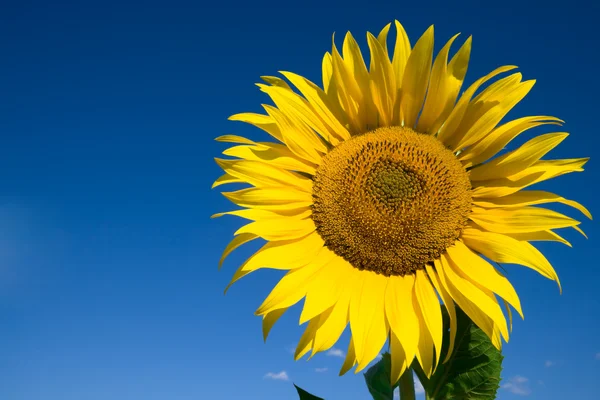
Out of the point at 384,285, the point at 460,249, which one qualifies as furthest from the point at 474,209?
the point at 384,285

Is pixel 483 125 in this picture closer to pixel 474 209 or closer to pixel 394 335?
pixel 474 209

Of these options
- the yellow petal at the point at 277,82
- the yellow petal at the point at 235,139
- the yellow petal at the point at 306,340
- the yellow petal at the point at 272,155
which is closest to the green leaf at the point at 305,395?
the yellow petal at the point at 306,340

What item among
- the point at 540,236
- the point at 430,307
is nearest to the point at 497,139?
the point at 540,236

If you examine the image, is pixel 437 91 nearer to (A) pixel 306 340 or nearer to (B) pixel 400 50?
(B) pixel 400 50

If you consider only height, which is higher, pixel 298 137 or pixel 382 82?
pixel 382 82

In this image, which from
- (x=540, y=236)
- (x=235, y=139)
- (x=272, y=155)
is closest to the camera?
(x=540, y=236)

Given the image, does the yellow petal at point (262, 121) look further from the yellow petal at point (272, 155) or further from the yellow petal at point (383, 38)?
the yellow petal at point (383, 38)

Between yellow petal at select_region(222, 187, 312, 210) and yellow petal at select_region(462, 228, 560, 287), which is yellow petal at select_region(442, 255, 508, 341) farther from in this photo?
yellow petal at select_region(222, 187, 312, 210)
